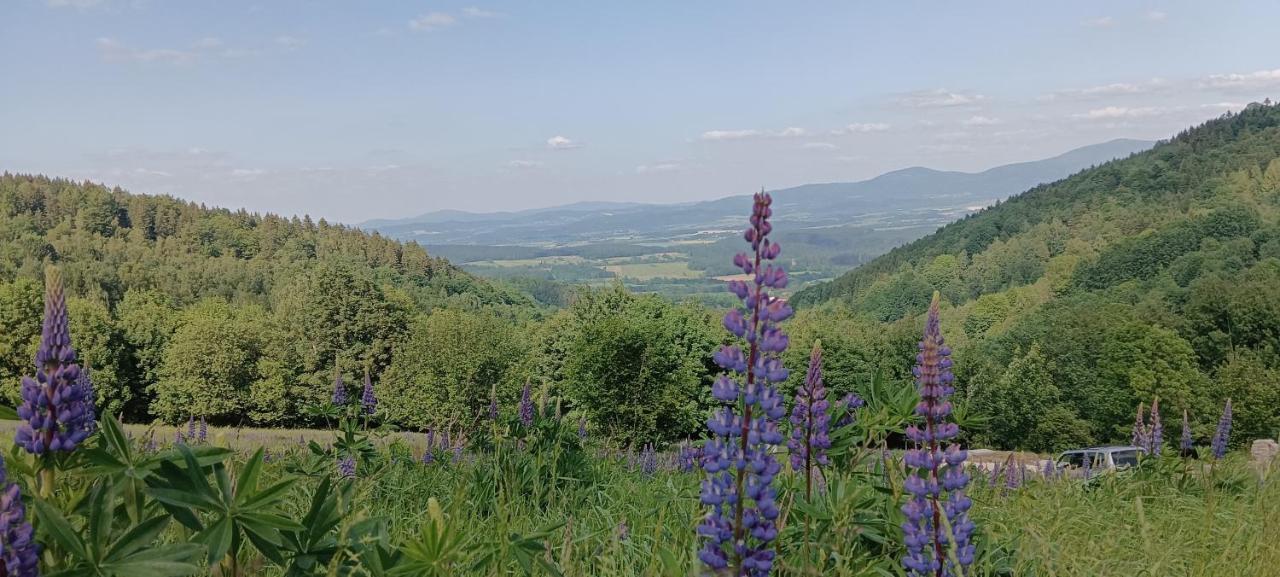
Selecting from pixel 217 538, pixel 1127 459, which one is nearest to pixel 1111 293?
pixel 1127 459

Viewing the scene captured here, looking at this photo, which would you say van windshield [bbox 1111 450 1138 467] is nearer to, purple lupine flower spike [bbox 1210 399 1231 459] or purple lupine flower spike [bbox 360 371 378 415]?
purple lupine flower spike [bbox 1210 399 1231 459]

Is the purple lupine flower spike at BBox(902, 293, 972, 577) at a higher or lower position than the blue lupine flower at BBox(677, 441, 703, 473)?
higher

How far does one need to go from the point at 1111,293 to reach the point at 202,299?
85569 mm

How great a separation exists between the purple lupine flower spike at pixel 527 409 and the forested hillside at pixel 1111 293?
278 cm

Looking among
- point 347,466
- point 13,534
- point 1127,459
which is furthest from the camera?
point 1127,459

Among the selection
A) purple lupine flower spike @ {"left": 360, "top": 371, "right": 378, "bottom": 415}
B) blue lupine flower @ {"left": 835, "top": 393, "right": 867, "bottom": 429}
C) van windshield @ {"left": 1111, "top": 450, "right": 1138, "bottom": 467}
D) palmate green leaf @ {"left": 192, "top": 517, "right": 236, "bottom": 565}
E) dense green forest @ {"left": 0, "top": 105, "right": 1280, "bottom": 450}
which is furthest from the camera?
dense green forest @ {"left": 0, "top": 105, "right": 1280, "bottom": 450}

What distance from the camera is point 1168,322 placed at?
53219 mm

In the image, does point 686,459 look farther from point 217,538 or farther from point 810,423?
point 217,538

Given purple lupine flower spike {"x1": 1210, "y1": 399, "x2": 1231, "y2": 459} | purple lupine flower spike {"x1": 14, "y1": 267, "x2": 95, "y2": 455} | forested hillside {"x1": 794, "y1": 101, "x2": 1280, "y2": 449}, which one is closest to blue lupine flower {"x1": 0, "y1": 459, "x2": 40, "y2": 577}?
purple lupine flower spike {"x1": 14, "y1": 267, "x2": 95, "y2": 455}

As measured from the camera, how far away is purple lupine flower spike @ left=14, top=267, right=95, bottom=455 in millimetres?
2031

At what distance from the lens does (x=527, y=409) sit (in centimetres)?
573

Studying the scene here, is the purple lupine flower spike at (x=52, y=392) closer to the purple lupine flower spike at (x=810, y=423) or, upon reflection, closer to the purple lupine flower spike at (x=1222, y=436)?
the purple lupine flower spike at (x=810, y=423)

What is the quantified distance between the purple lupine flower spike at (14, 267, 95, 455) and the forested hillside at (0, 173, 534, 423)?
2392 centimetres

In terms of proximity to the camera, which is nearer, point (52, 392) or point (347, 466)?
point (52, 392)
